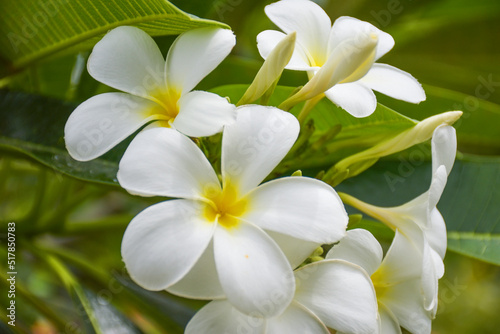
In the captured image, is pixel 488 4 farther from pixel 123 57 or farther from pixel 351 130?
pixel 123 57

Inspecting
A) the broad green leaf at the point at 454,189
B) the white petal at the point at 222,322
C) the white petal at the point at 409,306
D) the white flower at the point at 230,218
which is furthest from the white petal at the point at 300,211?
the broad green leaf at the point at 454,189

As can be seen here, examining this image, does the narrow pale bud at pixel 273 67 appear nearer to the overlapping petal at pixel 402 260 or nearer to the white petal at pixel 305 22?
the white petal at pixel 305 22

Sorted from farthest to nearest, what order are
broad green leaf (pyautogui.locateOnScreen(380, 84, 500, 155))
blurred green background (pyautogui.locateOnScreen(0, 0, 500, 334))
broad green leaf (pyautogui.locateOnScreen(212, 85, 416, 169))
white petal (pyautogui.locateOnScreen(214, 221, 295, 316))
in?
broad green leaf (pyautogui.locateOnScreen(380, 84, 500, 155)) < blurred green background (pyautogui.locateOnScreen(0, 0, 500, 334)) < broad green leaf (pyautogui.locateOnScreen(212, 85, 416, 169)) < white petal (pyautogui.locateOnScreen(214, 221, 295, 316))

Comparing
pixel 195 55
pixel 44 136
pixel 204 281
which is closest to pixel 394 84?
pixel 195 55

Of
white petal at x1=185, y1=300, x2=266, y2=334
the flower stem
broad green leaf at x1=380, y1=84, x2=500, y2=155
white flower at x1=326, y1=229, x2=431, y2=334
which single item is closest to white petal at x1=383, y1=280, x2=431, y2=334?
white flower at x1=326, y1=229, x2=431, y2=334

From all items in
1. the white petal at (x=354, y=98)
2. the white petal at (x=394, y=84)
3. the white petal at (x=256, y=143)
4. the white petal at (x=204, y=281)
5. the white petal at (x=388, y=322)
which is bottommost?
the white petal at (x=388, y=322)

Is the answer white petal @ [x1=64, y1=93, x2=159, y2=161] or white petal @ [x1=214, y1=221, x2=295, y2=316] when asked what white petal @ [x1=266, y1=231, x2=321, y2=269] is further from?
white petal @ [x1=64, y1=93, x2=159, y2=161]

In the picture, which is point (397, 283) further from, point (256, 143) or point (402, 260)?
point (256, 143)
